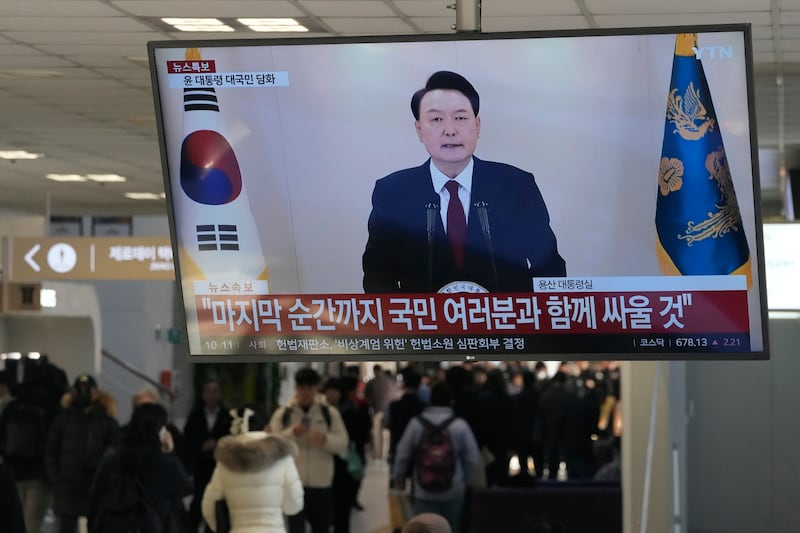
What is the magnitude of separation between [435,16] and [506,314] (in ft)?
7.71

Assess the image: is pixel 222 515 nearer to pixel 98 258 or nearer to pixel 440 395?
pixel 440 395

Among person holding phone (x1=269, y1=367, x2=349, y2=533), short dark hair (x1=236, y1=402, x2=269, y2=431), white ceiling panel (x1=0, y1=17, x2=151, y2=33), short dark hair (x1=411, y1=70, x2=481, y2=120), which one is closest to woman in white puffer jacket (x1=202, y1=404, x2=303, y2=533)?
→ short dark hair (x1=236, y1=402, x2=269, y2=431)

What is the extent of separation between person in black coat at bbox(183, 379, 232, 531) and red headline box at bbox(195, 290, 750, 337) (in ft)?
20.8

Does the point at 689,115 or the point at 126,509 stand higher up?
the point at 689,115

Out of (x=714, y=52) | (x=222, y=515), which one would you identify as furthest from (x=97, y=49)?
(x=714, y=52)

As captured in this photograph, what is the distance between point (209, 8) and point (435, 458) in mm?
4562

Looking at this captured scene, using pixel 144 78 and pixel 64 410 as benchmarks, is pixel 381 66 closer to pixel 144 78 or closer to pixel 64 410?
pixel 144 78

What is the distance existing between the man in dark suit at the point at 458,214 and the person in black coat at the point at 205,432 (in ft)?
21.9

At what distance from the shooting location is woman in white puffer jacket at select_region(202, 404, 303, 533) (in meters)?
8.60

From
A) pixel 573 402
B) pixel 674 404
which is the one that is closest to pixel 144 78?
pixel 674 404

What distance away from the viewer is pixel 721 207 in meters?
5.15

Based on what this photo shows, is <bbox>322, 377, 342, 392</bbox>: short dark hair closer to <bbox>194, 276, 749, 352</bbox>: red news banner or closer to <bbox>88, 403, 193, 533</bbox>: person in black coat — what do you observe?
<bbox>88, 403, 193, 533</bbox>: person in black coat

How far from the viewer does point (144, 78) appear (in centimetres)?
900

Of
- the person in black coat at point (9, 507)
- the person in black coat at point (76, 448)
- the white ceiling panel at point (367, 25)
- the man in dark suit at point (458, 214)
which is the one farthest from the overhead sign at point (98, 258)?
the man in dark suit at point (458, 214)
